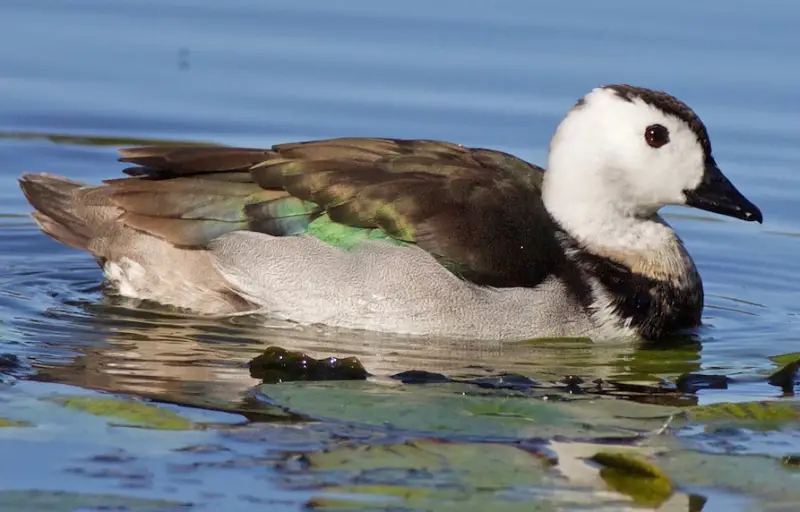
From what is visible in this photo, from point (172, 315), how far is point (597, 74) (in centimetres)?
576

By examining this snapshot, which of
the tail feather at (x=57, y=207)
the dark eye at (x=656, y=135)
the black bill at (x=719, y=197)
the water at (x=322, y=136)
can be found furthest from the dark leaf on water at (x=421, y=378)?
the tail feather at (x=57, y=207)

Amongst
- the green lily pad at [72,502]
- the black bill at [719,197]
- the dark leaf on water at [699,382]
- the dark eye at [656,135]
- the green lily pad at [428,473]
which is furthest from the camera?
the black bill at [719,197]

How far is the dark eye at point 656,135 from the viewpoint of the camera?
10.3 m

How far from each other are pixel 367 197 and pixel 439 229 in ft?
1.55

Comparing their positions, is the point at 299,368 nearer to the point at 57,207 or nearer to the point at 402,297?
the point at 402,297

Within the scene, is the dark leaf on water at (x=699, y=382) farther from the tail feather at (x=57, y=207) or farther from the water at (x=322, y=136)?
the tail feather at (x=57, y=207)

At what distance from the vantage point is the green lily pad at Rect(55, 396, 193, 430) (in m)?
7.82

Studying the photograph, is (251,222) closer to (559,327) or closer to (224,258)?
(224,258)

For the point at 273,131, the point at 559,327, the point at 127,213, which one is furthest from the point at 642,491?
the point at 273,131

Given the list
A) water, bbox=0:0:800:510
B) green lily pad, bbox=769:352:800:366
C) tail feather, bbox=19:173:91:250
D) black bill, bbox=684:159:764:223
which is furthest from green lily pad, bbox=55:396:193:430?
black bill, bbox=684:159:764:223

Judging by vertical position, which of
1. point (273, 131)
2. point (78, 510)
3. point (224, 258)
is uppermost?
point (273, 131)

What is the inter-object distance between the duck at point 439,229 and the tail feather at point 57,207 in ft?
0.75

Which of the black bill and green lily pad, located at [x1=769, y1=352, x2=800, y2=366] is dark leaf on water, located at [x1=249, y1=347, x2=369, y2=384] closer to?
green lily pad, located at [x1=769, y1=352, x2=800, y2=366]

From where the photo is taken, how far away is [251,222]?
1038cm
